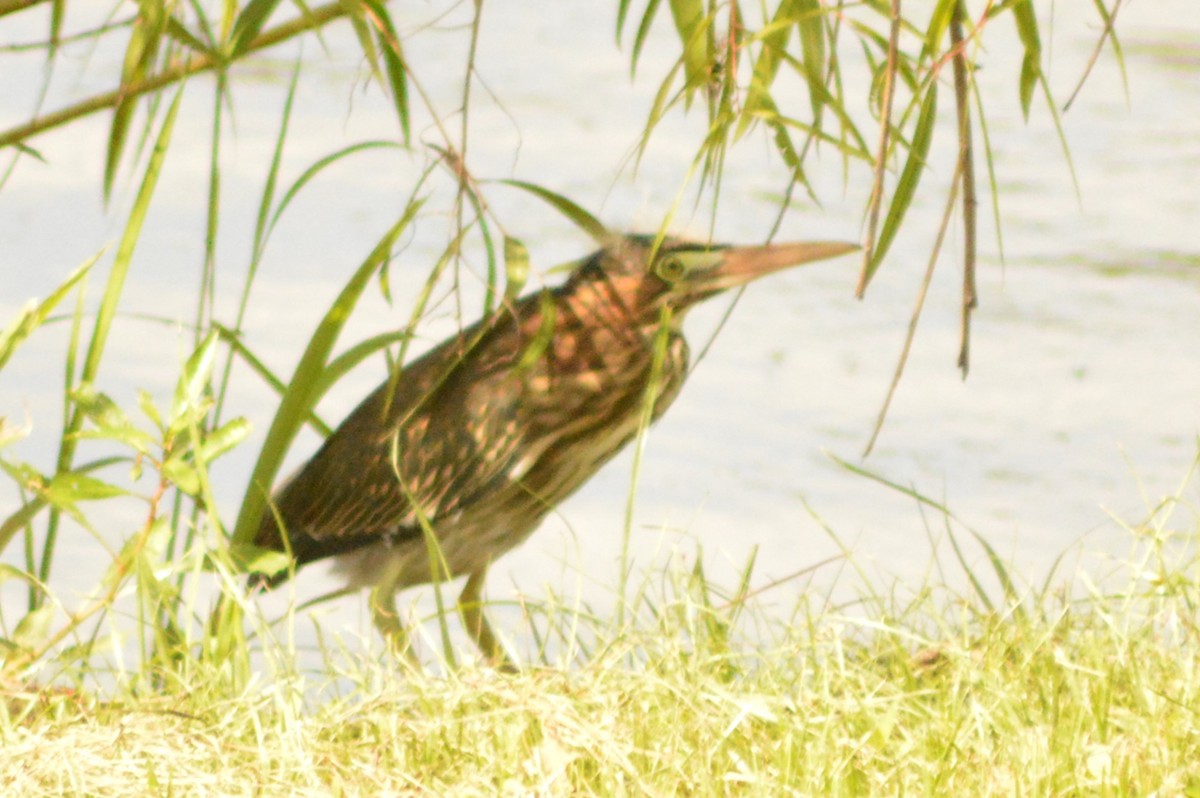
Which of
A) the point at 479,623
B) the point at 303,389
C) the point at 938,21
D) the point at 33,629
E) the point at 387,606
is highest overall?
the point at 938,21

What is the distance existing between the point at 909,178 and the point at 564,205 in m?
0.70

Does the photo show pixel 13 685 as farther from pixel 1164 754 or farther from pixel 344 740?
pixel 1164 754

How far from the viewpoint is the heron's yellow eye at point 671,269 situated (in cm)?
387

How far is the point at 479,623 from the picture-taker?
10.6 feet

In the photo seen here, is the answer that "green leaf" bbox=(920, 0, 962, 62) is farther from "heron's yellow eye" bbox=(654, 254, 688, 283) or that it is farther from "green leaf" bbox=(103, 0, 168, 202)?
"heron's yellow eye" bbox=(654, 254, 688, 283)

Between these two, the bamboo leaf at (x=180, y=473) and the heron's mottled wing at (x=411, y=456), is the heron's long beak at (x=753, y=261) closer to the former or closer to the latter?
the heron's mottled wing at (x=411, y=456)

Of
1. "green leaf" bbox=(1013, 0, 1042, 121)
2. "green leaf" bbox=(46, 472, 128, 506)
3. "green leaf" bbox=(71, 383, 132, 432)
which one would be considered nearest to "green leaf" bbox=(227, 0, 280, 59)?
"green leaf" bbox=(71, 383, 132, 432)

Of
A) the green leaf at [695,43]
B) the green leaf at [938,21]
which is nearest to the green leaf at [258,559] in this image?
the green leaf at [695,43]

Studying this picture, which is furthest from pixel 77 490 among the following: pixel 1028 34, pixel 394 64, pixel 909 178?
pixel 1028 34

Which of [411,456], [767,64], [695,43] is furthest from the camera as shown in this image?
[411,456]

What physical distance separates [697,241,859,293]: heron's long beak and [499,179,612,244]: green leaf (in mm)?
661

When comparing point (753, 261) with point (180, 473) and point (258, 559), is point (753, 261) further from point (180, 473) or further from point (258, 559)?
point (180, 473)

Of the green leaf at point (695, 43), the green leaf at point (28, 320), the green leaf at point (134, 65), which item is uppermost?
the green leaf at point (134, 65)

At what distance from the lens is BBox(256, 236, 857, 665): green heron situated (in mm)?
3775
